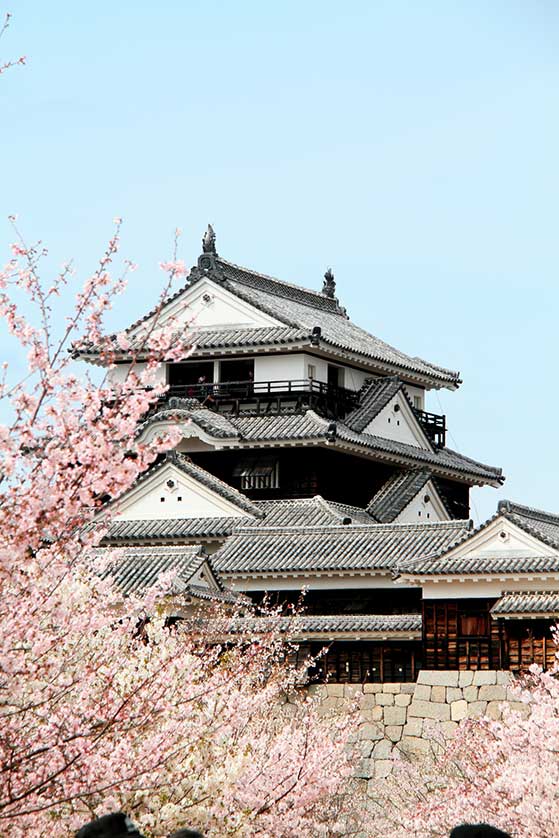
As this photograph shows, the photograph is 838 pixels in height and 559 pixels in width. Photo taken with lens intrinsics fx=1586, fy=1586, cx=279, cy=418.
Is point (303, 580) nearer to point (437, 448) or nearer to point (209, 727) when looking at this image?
point (437, 448)

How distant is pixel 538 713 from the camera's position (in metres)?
19.1

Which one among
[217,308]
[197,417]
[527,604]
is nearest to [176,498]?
[197,417]

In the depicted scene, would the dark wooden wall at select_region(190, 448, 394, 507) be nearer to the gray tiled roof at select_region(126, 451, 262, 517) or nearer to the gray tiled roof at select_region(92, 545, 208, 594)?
Result: the gray tiled roof at select_region(126, 451, 262, 517)

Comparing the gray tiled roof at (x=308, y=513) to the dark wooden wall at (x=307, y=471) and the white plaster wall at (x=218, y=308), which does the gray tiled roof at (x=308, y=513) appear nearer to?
the dark wooden wall at (x=307, y=471)

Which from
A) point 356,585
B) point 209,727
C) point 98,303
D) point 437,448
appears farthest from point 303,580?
point 98,303

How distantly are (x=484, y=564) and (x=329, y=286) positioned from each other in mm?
19170

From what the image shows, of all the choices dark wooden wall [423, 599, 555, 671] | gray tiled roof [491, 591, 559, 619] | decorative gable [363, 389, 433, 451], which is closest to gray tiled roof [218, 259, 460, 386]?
decorative gable [363, 389, 433, 451]

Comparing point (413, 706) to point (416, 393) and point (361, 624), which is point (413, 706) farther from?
point (416, 393)

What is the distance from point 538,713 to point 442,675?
819 centimetres

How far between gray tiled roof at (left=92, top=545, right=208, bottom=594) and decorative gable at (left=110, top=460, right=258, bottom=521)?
4.41m

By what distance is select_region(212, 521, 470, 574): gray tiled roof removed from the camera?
2961 centimetres

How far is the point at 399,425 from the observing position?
1533 inches

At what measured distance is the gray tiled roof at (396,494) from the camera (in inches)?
1384

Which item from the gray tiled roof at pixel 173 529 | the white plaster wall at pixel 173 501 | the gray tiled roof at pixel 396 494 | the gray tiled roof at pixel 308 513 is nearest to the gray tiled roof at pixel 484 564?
the gray tiled roof at pixel 308 513
